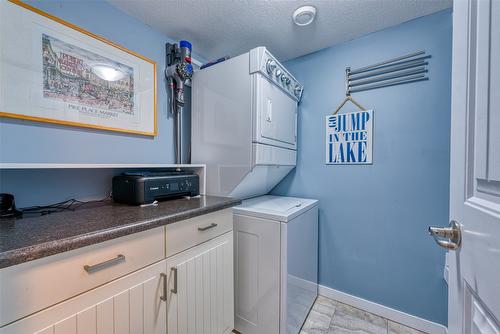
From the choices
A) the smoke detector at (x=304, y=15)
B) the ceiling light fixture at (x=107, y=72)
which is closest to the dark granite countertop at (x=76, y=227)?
the ceiling light fixture at (x=107, y=72)

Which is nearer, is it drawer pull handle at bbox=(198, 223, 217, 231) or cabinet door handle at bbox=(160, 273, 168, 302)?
cabinet door handle at bbox=(160, 273, 168, 302)

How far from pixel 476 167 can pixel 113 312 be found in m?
1.27

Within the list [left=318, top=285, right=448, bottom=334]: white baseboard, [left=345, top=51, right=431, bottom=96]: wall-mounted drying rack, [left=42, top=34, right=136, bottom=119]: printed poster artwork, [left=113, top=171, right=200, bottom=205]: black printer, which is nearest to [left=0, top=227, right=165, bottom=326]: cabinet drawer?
[left=113, top=171, right=200, bottom=205]: black printer

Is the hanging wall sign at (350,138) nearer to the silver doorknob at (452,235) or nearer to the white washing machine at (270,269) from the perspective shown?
the white washing machine at (270,269)

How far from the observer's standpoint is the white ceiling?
147 centimetres

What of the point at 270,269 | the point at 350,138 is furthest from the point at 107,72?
the point at 350,138

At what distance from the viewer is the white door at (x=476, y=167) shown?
1.36 ft

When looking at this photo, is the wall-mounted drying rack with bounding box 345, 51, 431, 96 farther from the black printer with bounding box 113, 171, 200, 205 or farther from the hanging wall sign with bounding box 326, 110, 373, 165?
the black printer with bounding box 113, 171, 200, 205

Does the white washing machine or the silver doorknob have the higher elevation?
the silver doorknob

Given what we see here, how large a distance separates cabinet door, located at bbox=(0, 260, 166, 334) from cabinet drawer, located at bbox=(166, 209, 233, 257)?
0.11 metres

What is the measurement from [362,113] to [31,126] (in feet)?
7.76

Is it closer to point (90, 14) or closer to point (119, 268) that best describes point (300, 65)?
point (90, 14)

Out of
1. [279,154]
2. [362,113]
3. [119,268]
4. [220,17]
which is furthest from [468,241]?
[220,17]

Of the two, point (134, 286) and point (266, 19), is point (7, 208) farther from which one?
point (266, 19)
